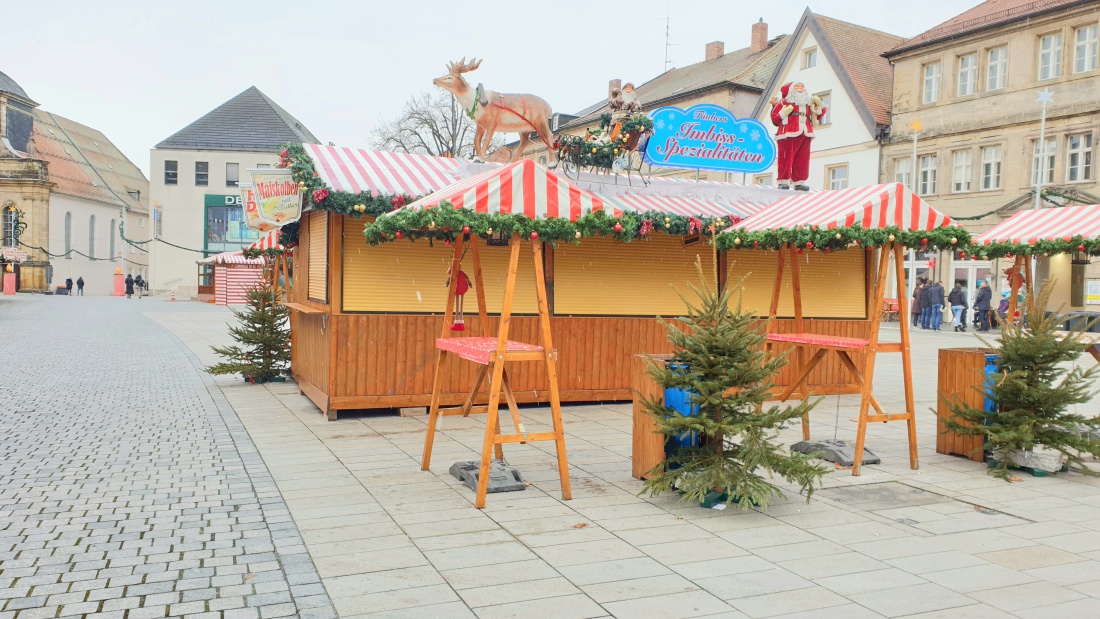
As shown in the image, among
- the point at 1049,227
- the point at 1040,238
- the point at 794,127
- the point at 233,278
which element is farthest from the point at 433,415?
the point at 233,278

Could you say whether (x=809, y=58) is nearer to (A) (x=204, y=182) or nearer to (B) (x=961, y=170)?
(B) (x=961, y=170)

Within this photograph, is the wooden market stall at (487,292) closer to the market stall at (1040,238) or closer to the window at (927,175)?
the market stall at (1040,238)

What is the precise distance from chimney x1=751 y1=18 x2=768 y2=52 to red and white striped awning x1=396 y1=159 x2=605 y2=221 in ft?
144

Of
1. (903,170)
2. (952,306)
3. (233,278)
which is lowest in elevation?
(952,306)

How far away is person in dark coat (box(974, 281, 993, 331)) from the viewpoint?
2775 centimetres

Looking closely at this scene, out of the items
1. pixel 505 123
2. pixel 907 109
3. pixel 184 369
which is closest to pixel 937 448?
pixel 505 123

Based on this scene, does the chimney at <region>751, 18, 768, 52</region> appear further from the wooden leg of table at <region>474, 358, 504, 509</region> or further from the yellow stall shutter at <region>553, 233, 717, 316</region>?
the wooden leg of table at <region>474, 358, 504, 509</region>

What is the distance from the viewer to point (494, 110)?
430 inches

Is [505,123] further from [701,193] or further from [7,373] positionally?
[7,373]

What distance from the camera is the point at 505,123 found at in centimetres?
1107

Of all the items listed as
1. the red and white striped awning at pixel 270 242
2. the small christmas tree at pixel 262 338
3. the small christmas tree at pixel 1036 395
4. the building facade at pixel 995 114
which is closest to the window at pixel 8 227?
the red and white striped awning at pixel 270 242

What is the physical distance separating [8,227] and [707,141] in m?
68.3

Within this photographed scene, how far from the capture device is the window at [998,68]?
31.5 meters

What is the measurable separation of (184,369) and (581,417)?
8.13m
